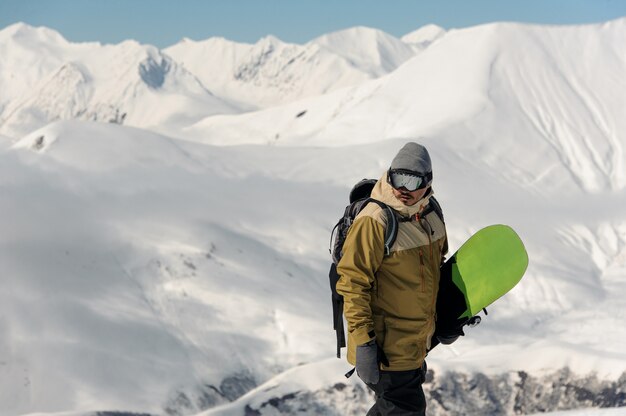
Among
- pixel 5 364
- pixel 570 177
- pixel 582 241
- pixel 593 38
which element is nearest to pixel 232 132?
pixel 593 38

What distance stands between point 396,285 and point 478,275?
2.98 feet

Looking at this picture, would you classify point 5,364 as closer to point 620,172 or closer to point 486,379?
point 486,379

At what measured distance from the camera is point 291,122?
12219cm

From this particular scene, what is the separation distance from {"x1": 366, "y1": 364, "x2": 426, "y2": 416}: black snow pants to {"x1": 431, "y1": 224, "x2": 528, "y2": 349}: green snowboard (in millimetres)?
503

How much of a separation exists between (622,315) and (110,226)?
36.6 metres

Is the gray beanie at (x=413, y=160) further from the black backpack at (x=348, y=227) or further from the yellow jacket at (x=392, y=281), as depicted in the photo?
the black backpack at (x=348, y=227)

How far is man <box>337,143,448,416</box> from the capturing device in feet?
18.4

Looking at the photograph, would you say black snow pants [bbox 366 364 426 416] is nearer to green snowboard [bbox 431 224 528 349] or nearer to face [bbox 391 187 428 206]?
green snowboard [bbox 431 224 528 349]

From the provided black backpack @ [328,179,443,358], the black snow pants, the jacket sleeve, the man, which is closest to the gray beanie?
the man

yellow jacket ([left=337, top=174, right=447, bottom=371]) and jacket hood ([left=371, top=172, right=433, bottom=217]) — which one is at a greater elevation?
jacket hood ([left=371, top=172, right=433, bottom=217])

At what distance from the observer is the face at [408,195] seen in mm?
5801

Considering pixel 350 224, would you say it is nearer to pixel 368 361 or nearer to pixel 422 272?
pixel 422 272

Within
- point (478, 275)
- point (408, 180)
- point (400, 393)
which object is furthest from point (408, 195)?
point (400, 393)

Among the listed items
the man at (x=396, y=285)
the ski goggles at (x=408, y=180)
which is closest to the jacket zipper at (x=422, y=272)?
the man at (x=396, y=285)
